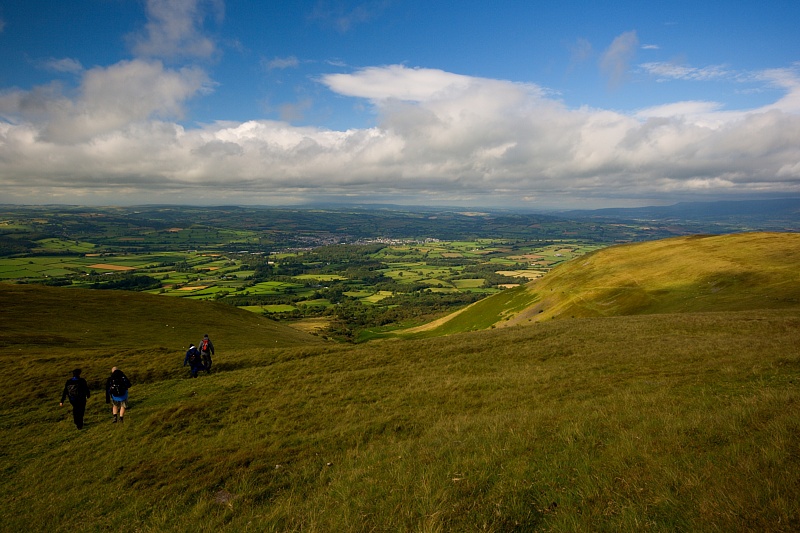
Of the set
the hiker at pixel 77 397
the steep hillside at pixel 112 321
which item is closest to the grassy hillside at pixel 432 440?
the hiker at pixel 77 397

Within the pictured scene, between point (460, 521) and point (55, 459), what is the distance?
17238 mm

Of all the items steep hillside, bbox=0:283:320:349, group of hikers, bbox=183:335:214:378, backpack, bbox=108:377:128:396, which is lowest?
steep hillside, bbox=0:283:320:349

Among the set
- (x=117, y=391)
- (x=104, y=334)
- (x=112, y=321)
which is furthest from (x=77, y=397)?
(x=112, y=321)

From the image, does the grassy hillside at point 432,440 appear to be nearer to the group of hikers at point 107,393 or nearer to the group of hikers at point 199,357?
the group of hikers at point 107,393

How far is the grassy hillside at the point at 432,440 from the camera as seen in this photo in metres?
8.16

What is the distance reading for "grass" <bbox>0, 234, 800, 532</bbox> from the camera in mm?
8156

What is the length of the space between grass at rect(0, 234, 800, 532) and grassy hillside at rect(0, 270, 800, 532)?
67 mm

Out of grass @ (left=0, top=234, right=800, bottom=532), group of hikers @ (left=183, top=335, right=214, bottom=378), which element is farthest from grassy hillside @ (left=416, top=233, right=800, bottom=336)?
group of hikers @ (left=183, top=335, right=214, bottom=378)

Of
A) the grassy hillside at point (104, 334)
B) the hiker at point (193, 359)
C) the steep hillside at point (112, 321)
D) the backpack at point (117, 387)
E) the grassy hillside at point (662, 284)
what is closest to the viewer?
the backpack at point (117, 387)

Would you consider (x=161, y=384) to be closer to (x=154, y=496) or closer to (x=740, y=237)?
(x=154, y=496)

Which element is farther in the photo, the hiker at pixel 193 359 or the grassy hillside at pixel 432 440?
the hiker at pixel 193 359

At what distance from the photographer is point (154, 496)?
11602 millimetres

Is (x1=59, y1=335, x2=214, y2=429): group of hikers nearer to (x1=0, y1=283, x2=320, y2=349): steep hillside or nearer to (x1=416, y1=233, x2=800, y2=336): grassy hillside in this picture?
(x1=0, y1=283, x2=320, y2=349): steep hillside

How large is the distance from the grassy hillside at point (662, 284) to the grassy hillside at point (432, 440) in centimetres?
2471
